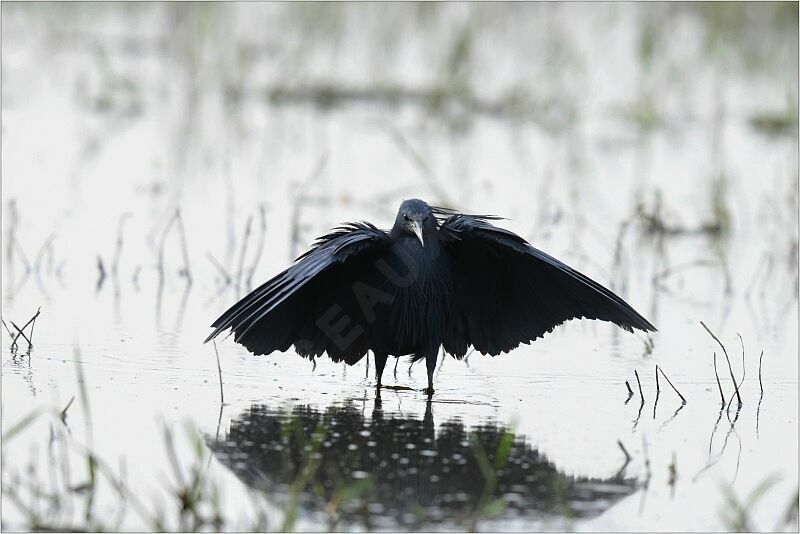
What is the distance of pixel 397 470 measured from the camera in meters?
4.58

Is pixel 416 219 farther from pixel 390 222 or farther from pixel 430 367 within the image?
pixel 390 222

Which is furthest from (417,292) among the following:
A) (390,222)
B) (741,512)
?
(390,222)

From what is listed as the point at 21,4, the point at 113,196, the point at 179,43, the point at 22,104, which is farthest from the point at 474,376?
the point at 21,4

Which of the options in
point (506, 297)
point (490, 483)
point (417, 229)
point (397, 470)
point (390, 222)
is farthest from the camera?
point (390, 222)

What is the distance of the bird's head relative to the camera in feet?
18.1

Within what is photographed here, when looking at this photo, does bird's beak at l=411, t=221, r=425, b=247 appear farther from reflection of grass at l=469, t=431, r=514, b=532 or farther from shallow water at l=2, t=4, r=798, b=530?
reflection of grass at l=469, t=431, r=514, b=532

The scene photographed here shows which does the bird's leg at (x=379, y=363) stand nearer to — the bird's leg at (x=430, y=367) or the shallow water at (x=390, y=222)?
the shallow water at (x=390, y=222)

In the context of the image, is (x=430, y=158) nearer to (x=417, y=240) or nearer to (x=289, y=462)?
(x=417, y=240)

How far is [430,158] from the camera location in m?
11.0

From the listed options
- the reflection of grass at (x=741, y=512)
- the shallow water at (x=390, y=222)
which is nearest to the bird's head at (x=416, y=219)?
the shallow water at (x=390, y=222)

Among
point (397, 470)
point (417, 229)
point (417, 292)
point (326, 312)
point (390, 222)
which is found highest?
point (390, 222)

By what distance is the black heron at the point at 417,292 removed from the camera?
555 centimetres

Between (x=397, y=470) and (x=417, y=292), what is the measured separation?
1.16m

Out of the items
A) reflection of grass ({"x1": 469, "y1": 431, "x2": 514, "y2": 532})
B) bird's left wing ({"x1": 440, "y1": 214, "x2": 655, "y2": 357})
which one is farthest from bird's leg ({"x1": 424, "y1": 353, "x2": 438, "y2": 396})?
reflection of grass ({"x1": 469, "y1": 431, "x2": 514, "y2": 532})
